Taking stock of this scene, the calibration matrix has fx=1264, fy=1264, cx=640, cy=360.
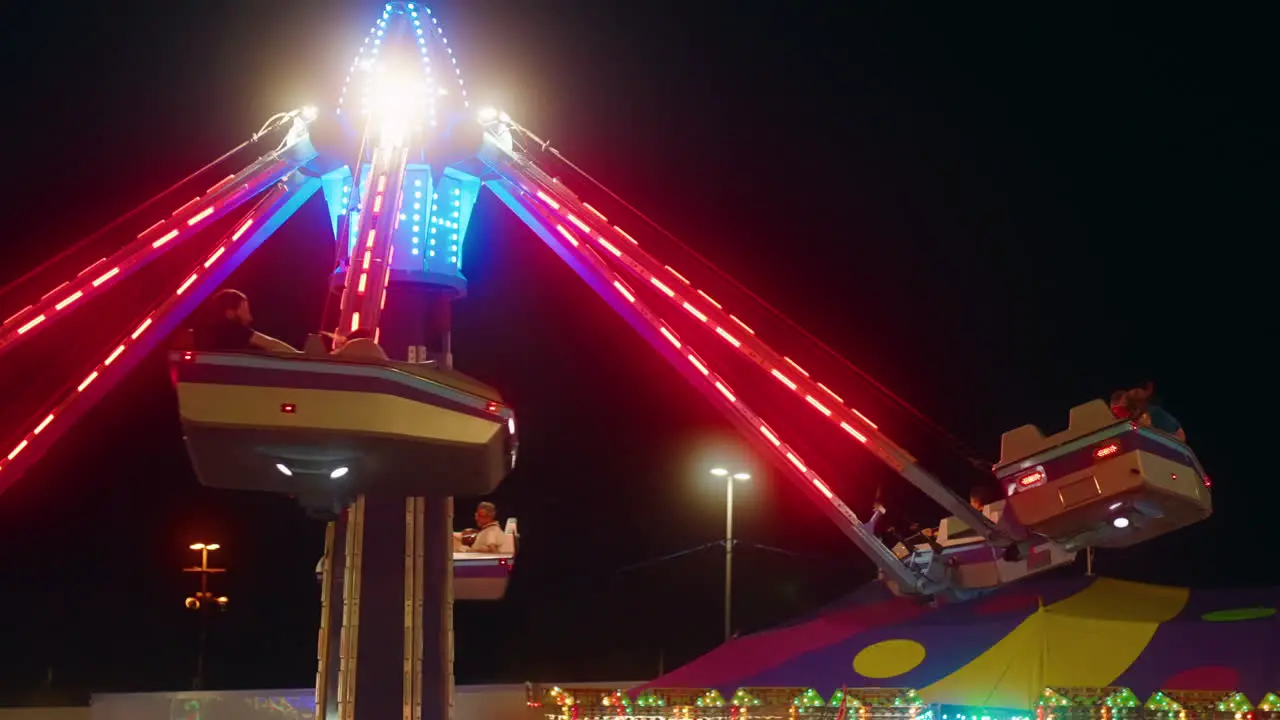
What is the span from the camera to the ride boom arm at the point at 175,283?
9680 mm

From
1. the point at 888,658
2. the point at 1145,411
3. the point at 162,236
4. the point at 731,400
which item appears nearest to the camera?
the point at 1145,411

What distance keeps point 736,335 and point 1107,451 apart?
137 inches

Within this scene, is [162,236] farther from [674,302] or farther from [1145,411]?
[1145,411]

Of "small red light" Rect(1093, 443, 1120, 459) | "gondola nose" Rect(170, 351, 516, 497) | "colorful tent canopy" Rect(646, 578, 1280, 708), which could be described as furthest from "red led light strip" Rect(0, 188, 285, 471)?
"small red light" Rect(1093, 443, 1120, 459)

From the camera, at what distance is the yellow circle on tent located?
15266 millimetres

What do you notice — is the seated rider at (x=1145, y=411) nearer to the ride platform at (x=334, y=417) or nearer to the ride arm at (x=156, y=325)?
the ride platform at (x=334, y=417)

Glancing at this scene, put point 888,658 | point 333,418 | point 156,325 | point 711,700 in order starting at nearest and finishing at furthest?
point 333,418
point 156,325
point 711,700
point 888,658

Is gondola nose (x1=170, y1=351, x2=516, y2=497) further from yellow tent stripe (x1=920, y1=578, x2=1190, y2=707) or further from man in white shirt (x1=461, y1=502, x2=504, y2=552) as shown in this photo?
yellow tent stripe (x1=920, y1=578, x2=1190, y2=707)

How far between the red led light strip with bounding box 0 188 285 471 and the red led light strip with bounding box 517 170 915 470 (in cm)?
277

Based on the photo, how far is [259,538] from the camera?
28.8 meters

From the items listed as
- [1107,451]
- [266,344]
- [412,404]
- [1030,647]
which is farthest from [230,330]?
[1030,647]

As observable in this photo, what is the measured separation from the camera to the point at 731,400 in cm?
1176

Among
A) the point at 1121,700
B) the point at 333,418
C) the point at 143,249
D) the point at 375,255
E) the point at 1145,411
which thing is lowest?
the point at 1121,700

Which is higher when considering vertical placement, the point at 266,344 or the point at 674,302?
the point at 674,302
